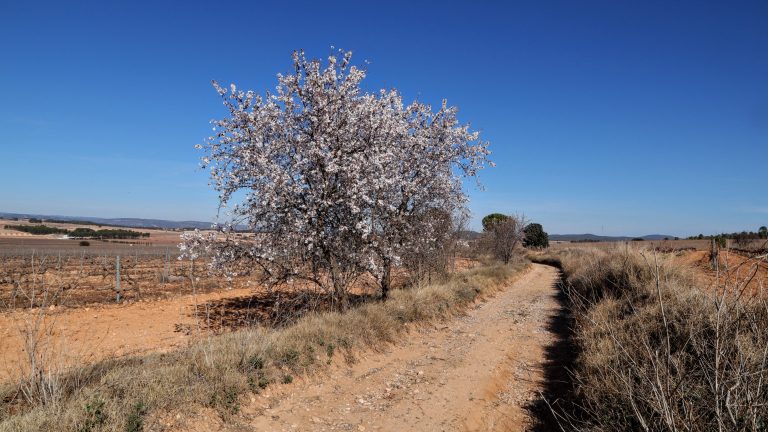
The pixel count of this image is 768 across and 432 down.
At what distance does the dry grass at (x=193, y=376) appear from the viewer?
16.4 feet

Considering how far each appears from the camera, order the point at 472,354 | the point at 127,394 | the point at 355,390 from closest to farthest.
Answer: the point at 127,394
the point at 355,390
the point at 472,354

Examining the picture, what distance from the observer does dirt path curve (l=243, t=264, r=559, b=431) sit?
20.8 feet

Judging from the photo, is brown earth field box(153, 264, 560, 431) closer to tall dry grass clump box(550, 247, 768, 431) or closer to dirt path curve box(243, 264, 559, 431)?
dirt path curve box(243, 264, 559, 431)

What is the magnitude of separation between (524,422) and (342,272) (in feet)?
22.2

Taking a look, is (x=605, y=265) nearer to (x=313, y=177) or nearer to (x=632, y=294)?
(x=632, y=294)

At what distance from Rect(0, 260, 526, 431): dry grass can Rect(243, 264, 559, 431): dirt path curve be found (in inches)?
14.1

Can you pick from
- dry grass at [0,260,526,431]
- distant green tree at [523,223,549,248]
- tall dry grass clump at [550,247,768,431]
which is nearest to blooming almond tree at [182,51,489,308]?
dry grass at [0,260,526,431]

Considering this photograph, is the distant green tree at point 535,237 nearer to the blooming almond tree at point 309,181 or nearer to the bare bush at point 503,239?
the bare bush at point 503,239

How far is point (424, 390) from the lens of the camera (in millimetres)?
7535

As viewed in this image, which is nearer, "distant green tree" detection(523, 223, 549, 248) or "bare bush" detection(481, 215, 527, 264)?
"bare bush" detection(481, 215, 527, 264)

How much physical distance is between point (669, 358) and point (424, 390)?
5090mm

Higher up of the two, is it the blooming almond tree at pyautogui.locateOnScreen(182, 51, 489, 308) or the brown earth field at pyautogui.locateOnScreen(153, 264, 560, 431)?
the blooming almond tree at pyautogui.locateOnScreen(182, 51, 489, 308)

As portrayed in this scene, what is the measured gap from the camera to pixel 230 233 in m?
11.9

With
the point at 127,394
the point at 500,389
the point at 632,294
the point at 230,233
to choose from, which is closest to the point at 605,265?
the point at 632,294
